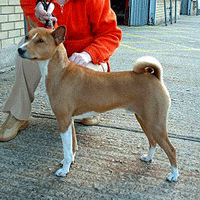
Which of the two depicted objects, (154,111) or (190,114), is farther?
(190,114)

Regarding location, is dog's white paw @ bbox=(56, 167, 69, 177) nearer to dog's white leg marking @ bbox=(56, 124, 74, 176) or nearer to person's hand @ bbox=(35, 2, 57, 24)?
dog's white leg marking @ bbox=(56, 124, 74, 176)

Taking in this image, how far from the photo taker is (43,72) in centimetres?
267

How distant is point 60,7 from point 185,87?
110 inches

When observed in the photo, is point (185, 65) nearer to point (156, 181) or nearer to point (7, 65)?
point (7, 65)

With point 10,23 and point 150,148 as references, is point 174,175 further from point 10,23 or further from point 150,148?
point 10,23

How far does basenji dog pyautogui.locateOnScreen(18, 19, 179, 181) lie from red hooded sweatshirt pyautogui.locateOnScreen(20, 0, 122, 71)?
2.18 feet

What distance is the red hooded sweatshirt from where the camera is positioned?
3295 mm

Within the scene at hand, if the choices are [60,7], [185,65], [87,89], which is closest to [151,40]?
[185,65]

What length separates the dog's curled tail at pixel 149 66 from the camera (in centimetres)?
259

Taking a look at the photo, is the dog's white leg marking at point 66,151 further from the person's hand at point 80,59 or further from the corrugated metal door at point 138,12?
the corrugated metal door at point 138,12

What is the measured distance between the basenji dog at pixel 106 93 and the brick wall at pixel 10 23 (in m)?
3.47

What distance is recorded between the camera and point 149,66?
2605 mm

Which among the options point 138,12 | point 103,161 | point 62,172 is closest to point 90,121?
point 103,161

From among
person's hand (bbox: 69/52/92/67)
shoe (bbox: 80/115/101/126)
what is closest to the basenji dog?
person's hand (bbox: 69/52/92/67)
